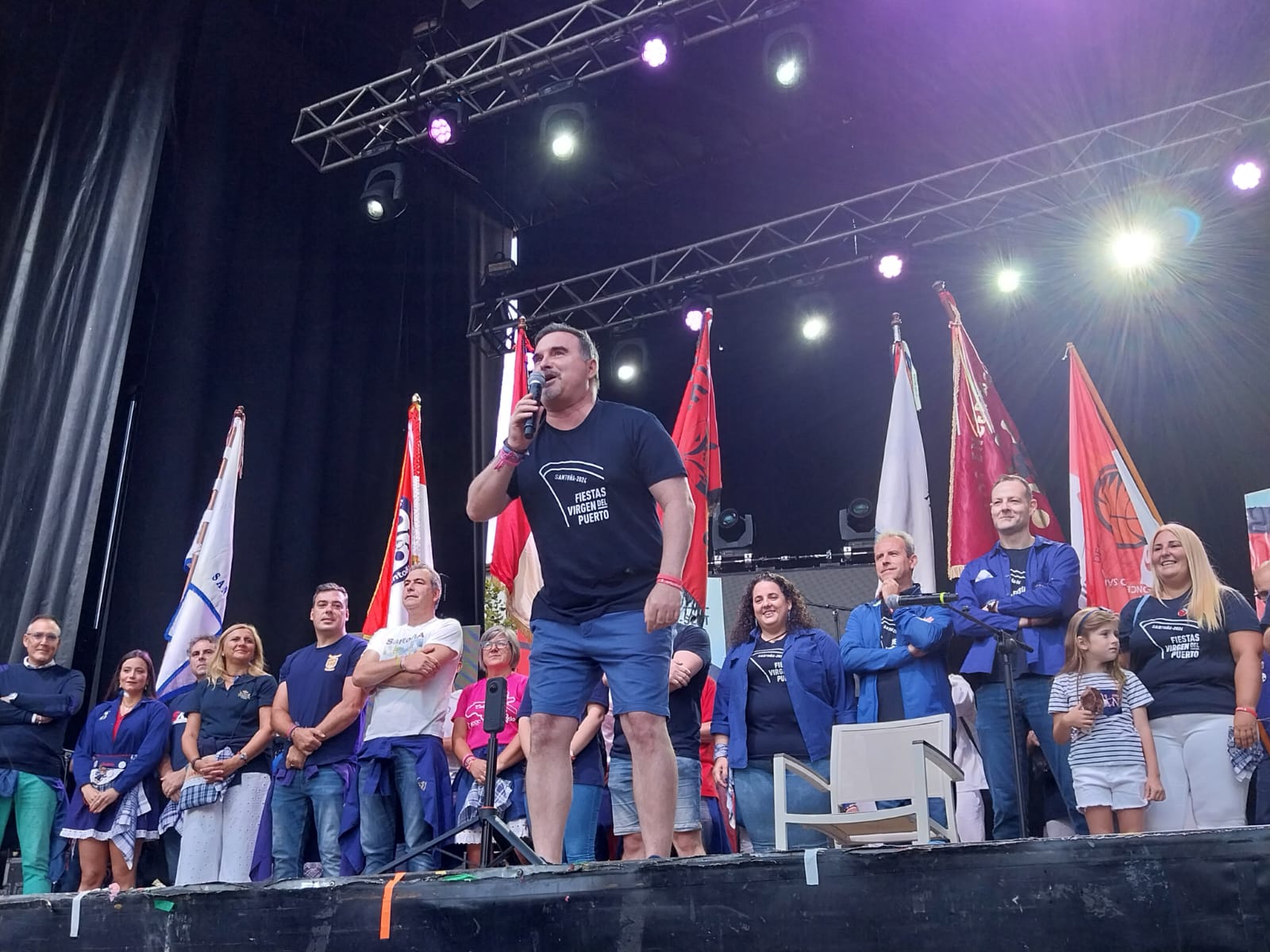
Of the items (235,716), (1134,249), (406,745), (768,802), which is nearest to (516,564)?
(235,716)

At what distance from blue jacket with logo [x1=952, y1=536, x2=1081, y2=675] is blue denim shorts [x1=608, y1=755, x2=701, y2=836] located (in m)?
0.93

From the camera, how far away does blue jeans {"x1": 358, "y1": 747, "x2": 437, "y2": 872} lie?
12.3 feet

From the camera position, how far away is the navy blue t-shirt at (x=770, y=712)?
11.6 ft

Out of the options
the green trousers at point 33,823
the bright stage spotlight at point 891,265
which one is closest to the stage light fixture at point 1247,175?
the bright stage spotlight at point 891,265

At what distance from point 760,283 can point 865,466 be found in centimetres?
164

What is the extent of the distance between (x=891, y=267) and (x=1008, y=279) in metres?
0.89

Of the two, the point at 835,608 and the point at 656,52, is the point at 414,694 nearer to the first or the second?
the point at 835,608

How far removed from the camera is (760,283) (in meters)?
8.34

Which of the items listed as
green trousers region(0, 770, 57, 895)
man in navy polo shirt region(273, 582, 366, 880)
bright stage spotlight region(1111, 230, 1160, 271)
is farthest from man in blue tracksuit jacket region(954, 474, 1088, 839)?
bright stage spotlight region(1111, 230, 1160, 271)

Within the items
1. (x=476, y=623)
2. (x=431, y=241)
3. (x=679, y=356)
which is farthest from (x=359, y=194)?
(x=476, y=623)

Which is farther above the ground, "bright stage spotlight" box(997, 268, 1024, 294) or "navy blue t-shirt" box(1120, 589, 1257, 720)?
"bright stage spotlight" box(997, 268, 1024, 294)

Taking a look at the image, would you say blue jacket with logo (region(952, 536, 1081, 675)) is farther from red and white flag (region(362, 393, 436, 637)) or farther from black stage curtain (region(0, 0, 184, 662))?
black stage curtain (region(0, 0, 184, 662))

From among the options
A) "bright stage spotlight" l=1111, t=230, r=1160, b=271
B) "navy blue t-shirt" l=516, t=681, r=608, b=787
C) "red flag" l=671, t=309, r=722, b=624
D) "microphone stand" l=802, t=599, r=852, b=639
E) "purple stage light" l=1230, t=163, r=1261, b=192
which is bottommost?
"navy blue t-shirt" l=516, t=681, r=608, b=787

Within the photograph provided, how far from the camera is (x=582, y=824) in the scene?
3.53m
